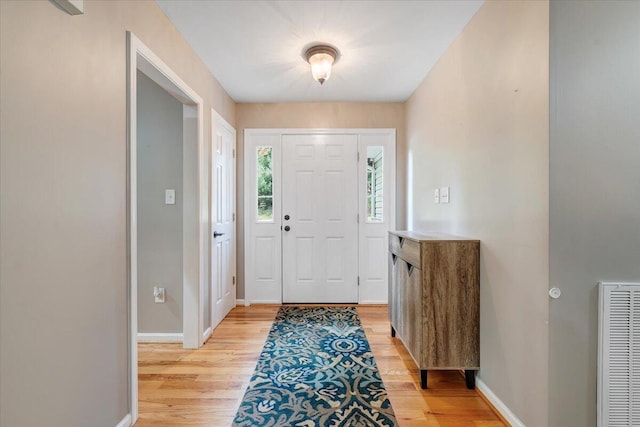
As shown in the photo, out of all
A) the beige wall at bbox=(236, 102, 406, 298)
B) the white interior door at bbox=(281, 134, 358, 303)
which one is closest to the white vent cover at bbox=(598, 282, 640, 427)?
the beige wall at bbox=(236, 102, 406, 298)

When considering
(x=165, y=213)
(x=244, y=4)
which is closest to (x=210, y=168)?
(x=165, y=213)

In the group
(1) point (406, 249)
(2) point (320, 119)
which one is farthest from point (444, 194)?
(2) point (320, 119)

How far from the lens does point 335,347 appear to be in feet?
8.36

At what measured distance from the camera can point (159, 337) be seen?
2.69 metres

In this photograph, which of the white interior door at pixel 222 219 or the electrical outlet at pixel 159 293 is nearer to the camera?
the electrical outlet at pixel 159 293

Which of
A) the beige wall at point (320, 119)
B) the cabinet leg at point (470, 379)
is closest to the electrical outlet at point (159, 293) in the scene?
the beige wall at point (320, 119)

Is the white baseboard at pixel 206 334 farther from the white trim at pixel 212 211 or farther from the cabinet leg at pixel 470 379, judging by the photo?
the cabinet leg at pixel 470 379

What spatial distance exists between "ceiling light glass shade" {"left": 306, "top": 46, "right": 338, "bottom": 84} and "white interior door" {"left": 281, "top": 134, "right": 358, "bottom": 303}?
1249 mm

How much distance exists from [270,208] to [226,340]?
1.56 m

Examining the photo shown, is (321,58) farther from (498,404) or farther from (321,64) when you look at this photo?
(498,404)

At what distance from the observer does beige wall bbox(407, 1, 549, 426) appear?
140 cm

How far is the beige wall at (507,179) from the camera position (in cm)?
140

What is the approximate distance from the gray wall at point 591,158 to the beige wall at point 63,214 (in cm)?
199

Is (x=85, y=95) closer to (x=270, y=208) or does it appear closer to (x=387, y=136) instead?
(x=270, y=208)
